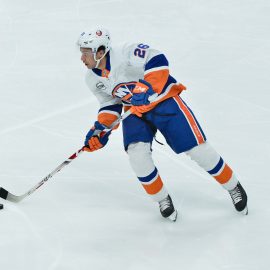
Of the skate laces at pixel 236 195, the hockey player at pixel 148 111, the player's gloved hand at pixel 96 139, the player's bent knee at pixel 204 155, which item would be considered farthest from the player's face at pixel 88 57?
the skate laces at pixel 236 195

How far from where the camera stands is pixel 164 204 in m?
3.54

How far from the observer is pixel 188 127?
3445 mm

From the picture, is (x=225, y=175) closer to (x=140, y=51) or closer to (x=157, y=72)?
(x=157, y=72)

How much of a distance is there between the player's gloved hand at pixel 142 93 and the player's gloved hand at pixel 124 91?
18 centimetres

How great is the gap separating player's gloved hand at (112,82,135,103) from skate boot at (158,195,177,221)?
60 cm

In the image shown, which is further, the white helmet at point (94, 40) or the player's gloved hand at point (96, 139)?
the player's gloved hand at point (96, 139)

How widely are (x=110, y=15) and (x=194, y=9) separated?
0.96 meters

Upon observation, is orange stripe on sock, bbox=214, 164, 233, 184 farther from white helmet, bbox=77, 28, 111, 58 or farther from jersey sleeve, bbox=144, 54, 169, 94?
white helmet, bbox=77, 28, 111, 58

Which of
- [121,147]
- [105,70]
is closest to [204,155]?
[105,70]

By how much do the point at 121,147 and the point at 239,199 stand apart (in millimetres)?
1193

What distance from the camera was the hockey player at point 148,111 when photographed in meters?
3.42

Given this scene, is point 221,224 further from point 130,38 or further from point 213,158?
point 130,38

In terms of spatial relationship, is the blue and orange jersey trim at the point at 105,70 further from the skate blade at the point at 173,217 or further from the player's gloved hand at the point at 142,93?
the skate blade at the point at 173,217

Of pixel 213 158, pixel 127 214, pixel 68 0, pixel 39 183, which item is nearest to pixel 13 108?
pixel 39 183
